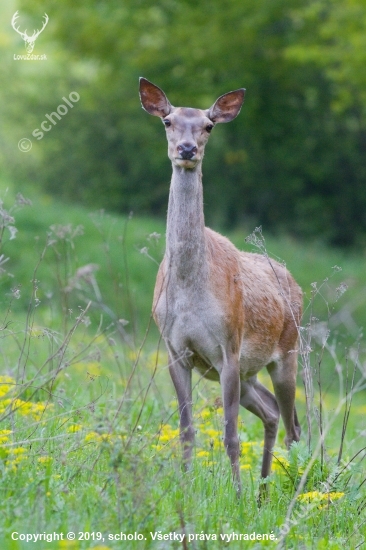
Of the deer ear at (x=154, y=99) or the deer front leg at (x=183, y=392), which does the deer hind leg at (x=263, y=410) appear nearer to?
the deer front leg at (x=183, y=392)

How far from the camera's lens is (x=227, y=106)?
22.3 feet

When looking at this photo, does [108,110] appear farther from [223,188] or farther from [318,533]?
[318,533]

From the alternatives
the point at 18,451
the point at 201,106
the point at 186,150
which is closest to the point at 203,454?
the point at 18,451

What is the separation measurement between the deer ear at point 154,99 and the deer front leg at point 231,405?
6.32ft

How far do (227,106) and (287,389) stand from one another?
7.70 feet

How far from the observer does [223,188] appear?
2584cm

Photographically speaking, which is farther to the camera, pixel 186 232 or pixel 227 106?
pixel 227 106

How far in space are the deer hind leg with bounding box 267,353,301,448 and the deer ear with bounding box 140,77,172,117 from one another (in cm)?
224

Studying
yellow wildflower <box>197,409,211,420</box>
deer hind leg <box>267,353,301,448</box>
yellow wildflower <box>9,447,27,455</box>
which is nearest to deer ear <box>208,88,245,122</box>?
deer hind leg <box>267,353,301,448</box>

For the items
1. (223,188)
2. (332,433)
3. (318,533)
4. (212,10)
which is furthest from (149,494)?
(223,188)

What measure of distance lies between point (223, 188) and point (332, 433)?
17649 mm

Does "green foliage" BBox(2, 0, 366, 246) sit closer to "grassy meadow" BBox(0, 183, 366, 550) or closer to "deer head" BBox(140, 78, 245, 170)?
"deer head" BBox(140, 78, 245, 170)

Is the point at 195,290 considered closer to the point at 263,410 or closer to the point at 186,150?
the point at 186,150

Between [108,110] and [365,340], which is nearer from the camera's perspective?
[365,340]
